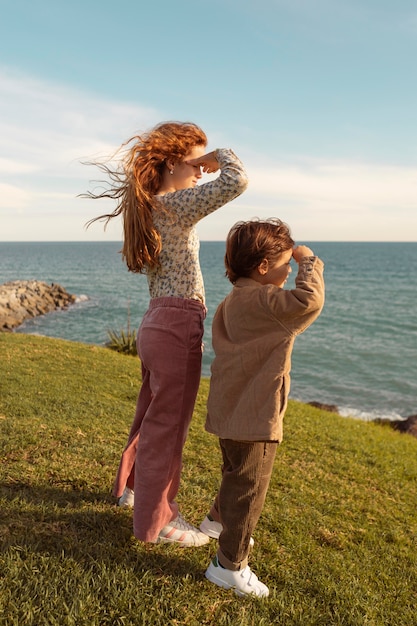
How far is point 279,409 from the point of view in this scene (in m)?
2.48

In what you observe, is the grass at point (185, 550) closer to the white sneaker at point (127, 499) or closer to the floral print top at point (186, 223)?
the white sneaker at point (127, 499)

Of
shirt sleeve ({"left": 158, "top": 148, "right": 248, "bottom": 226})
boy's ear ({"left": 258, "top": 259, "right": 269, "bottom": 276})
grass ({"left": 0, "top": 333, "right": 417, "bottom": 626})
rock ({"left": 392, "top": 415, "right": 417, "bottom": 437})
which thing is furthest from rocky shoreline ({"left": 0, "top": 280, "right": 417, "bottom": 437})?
boy's ear ({"left": 258, "top": 259, "right": 269, "bottom": 276})

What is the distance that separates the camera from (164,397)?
2752 mm

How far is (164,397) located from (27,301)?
28.8 metres

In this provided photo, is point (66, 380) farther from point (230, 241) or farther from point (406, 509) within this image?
point (230, 241)

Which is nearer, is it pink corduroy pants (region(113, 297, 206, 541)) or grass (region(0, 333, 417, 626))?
grass (region(0, 333, 417, 626))

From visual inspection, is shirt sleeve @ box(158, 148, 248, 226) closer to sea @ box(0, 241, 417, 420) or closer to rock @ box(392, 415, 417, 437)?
sea @ box(0, 241, 417, 420)

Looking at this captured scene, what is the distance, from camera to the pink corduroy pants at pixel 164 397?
2725 millimetres

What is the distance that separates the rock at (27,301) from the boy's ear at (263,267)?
922 inches

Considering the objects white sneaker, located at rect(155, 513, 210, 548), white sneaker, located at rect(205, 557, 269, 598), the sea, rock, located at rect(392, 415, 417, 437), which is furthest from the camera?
the sea

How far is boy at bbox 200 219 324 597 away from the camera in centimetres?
242

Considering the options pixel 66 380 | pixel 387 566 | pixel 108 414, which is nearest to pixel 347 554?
pixel 387 566

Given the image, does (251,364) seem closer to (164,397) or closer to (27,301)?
(164,397)

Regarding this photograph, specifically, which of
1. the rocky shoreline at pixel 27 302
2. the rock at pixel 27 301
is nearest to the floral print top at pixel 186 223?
the rocky shoreline at pixel 27 302
